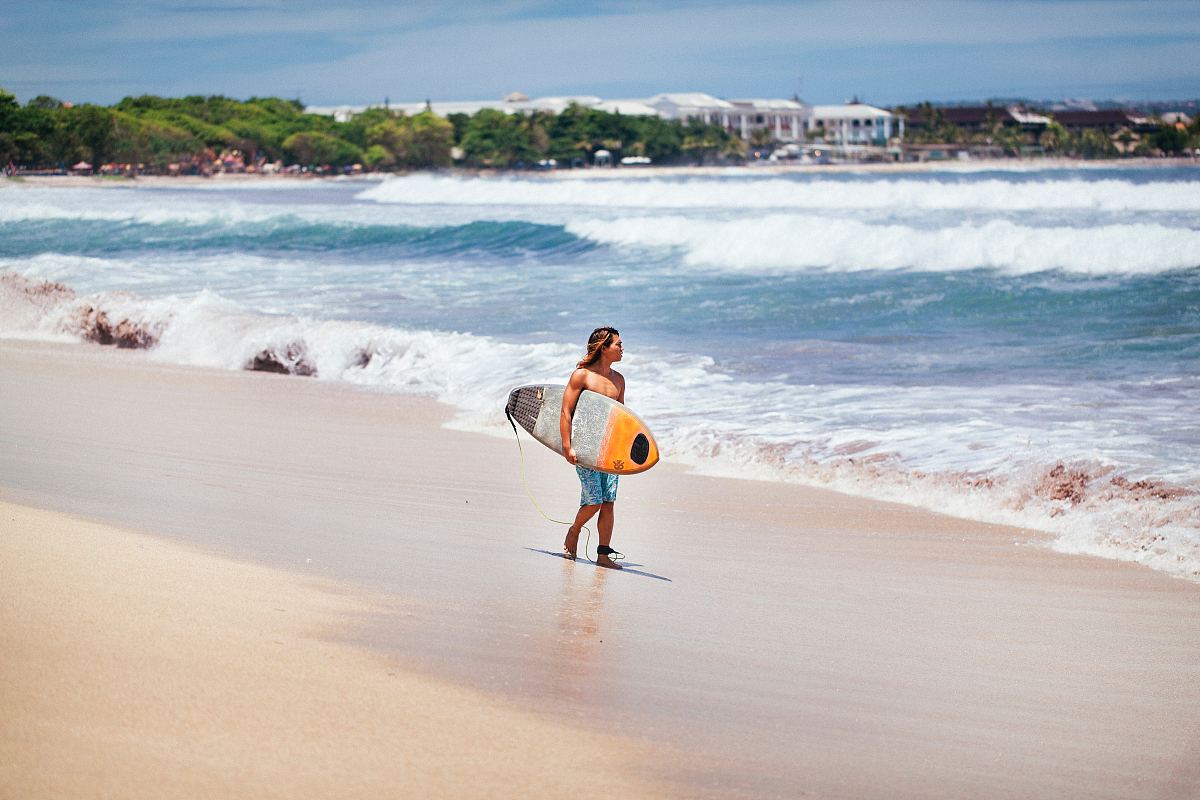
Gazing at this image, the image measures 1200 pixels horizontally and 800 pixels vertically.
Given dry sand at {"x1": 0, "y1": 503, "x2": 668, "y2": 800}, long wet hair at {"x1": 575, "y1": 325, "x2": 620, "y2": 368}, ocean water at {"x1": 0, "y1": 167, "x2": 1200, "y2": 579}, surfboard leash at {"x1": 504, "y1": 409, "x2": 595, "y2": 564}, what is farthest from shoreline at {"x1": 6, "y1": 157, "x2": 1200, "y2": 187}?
dry sand at {"x1": 0, "y1": 503, "x2": 668, "y2": 800}

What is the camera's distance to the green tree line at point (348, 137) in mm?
83438

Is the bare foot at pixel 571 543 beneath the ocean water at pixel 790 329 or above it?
beneath

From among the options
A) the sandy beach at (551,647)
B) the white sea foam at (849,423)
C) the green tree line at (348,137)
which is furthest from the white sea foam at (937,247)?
the green tree line at (348,137)

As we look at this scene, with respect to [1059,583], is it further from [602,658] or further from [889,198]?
[889,198]

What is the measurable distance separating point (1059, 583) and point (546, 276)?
1636 cm

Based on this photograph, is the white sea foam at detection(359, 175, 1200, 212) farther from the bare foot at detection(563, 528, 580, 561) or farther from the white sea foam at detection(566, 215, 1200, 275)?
the bare foot at detection(563, 528, 580, 561)

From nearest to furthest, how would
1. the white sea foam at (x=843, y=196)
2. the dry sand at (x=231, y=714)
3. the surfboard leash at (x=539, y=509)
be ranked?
1. the dry sand at (x=231, y=714)
2. the surfboard leash at (x=539, y=509)
3. the white sea foam at (x=843, y=196)

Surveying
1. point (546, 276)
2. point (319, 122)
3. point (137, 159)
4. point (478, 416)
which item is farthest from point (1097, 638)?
point (319, 122)

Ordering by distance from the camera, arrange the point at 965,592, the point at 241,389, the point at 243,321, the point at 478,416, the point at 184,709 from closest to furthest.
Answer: the point at 184,709, the point at 965,592, the point at 478,416, the point at 241,389, the point at 243,321

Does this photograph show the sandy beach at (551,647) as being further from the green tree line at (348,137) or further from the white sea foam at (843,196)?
the green tree line at (348,137)

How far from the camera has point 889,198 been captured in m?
43.1

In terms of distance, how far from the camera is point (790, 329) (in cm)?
1399

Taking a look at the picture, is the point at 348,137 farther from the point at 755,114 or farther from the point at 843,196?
the point at 843,196

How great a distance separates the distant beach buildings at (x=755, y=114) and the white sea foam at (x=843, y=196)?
102145mm
